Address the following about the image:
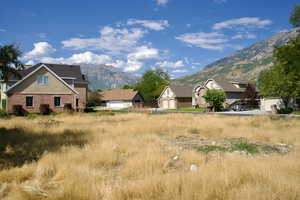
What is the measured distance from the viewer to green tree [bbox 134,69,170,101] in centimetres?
7556

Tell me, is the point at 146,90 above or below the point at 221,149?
above

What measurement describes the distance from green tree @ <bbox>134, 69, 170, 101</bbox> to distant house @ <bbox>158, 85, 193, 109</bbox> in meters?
16.6

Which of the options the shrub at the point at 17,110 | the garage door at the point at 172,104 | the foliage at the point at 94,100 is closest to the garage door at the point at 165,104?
the garage door at the point at 172,104

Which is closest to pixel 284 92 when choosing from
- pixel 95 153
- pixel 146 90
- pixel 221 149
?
pixel 221 149

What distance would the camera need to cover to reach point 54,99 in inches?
1201

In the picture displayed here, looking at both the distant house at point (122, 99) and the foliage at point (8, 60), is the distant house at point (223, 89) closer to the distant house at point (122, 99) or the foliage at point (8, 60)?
the distant house at point (122, 99)

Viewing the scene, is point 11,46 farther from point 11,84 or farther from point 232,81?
point 232,81

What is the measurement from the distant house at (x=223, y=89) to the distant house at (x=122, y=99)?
60.9 ft

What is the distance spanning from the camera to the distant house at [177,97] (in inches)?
2147

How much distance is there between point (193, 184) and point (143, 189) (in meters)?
1.00

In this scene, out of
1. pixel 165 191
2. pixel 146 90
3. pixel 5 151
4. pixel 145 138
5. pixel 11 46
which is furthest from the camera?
pixel 146 90

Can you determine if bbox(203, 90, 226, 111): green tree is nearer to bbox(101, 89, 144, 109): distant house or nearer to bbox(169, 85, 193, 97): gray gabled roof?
bbox(169, 85, 193, 97): gray gabled roof

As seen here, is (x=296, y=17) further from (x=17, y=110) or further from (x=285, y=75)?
(x=17, y=110)

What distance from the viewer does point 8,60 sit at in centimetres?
907
